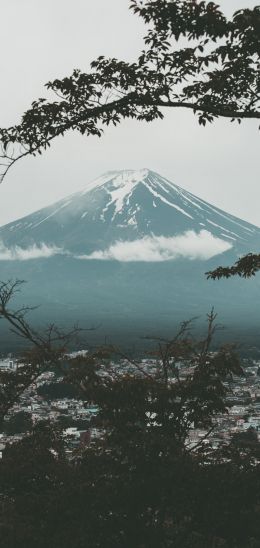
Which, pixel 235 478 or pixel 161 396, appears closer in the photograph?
pixel 235 478

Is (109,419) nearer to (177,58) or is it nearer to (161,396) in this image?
(161,396)

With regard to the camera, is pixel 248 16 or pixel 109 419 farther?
pixel 109 419

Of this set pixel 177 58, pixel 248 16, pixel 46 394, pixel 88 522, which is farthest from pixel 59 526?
pixel 46 394

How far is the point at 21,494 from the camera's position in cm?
789

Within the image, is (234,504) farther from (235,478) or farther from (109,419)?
(109,419)

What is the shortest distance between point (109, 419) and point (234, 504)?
1893 mm

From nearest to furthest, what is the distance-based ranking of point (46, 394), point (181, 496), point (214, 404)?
1. point (181, 496)
2. point (214, 404)
3. point (46, 394)

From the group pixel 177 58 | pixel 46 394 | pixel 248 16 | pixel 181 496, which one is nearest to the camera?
pixel 248 16

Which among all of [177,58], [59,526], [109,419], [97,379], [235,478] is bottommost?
[59,526]

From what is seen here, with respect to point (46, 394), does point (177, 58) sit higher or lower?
higher

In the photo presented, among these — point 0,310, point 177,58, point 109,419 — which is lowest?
point 109,419

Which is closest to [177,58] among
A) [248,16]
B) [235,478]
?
[248,16]

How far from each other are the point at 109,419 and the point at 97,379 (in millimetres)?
605

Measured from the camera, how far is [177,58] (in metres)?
6.29
